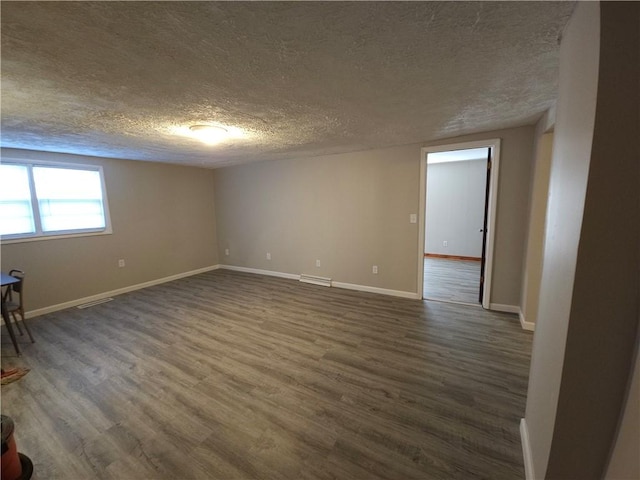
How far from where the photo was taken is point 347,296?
3.98 m

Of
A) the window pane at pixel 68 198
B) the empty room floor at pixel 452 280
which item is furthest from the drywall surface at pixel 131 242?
the empty room floor at pixel 452 280

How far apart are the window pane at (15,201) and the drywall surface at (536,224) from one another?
624cm

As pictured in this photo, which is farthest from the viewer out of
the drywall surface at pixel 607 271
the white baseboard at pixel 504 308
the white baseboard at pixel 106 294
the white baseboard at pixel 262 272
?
the white baseboard at pixel 262 272

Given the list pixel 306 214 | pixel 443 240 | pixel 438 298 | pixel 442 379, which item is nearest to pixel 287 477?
pixel 442 379

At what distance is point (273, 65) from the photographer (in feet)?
4.75

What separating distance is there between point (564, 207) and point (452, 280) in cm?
398

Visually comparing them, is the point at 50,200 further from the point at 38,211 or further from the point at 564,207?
the point at 564,207

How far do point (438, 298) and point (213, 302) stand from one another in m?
3.37

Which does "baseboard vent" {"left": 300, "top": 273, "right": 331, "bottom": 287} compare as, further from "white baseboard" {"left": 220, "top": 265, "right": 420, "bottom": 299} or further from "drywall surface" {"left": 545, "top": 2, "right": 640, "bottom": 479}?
"drywall surface" {"left": 545, "top": 2, "right": 640, "bottom": 479}

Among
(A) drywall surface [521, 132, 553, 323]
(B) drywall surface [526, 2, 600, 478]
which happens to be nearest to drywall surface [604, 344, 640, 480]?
(B) drywall surface [526, 2, 600, 478]

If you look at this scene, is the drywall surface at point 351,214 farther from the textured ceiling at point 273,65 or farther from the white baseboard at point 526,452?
the white baseboard at point 526,452

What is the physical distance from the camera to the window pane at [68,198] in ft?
11.8

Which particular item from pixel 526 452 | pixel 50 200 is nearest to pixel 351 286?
pixel 526 452

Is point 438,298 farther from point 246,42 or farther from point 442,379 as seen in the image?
point 246,42
